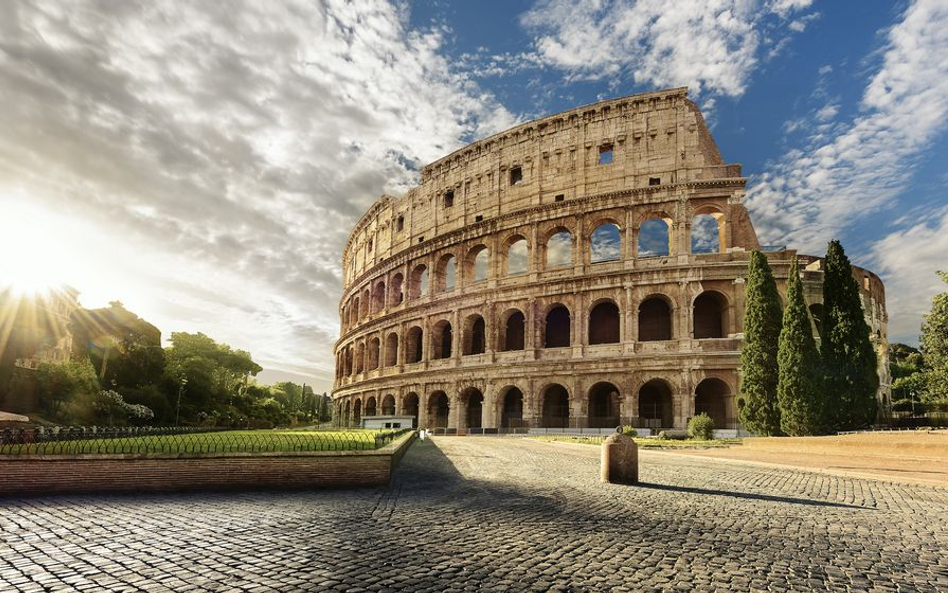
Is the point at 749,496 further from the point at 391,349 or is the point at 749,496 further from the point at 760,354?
the point at 391,349

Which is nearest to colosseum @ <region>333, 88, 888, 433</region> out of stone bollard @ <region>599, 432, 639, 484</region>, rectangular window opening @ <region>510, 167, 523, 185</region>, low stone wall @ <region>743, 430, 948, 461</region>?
rectangular window opening @ <region>510, 167, 523, 185</region>

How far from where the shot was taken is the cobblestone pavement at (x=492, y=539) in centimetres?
498

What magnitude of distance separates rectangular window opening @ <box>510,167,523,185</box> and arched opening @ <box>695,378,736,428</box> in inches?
712

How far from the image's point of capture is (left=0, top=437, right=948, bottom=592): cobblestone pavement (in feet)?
16.4

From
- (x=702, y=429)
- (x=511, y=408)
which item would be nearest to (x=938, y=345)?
(x=702, y=429)

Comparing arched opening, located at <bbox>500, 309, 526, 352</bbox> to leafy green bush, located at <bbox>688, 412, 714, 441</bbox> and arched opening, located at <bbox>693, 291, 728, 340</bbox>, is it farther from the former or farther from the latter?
leafy green bush, located at <bbox>688, 412, 714, 441</bbox>

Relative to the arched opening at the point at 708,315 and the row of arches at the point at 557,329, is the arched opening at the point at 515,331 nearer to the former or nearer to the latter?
the row of arches at the point at 557,329

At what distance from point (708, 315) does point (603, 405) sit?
8.34 m

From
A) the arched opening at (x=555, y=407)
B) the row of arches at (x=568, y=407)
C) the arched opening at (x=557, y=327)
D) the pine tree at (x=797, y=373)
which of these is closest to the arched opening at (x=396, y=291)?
the row of arches at (x=568, y=407)

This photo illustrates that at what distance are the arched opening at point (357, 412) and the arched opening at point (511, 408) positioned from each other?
1565cm

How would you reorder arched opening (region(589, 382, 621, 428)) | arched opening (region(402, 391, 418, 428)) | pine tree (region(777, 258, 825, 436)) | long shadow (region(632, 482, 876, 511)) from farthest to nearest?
arched opening (region(402, 391, 418, 428))
arched opening (region(589, 382, 621, 428))
pine tree (region(777, 258, 825, 436))
long shadow (region(632, 482, 876, 511))

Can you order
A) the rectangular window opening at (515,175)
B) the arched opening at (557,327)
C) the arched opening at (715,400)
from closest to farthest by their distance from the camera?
the arched opening at (715,400)
the arched opening at (557,327)
the rectangular window opening at (515,175)

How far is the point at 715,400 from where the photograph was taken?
30.0 m

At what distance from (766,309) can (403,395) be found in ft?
82.0
